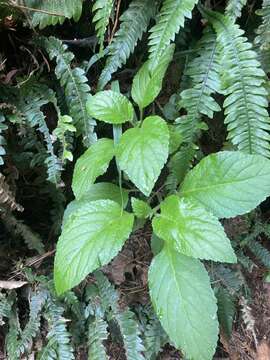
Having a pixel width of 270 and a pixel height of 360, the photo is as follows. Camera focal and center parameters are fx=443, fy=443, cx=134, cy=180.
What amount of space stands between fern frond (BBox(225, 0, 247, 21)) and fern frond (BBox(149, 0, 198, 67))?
0.15 meters

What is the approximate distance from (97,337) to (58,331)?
0.17 meters

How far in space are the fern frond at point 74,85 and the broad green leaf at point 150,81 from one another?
0.21 meters

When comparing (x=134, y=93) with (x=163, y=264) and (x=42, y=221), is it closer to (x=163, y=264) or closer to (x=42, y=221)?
(x=163, y=264)

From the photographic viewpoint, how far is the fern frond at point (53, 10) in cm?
167

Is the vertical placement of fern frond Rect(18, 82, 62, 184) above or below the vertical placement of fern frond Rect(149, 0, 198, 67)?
below

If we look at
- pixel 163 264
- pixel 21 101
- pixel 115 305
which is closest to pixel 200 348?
pixel 163 264

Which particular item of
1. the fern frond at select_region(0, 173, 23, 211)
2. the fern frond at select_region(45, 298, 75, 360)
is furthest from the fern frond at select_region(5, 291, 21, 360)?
the fern frond at select_region(0, 173, 23, 211)

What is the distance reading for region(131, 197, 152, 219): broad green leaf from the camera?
1.65 metres

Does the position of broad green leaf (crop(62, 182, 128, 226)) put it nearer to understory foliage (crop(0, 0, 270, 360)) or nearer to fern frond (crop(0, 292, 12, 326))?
understory foliage (crop(0, 0, 270, 360))

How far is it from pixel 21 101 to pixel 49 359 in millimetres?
1099

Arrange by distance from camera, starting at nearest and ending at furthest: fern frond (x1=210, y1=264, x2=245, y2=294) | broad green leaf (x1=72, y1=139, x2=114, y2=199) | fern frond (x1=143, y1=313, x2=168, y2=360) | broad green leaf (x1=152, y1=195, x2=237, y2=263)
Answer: broad green leaf (x1=152, y1=195, x2=237, y2=263)
broad green leaf (x1=72, y1=139, x2=114, y2=199)
fern frond (x1=143, y1=313, x2=168, y2=360)
fern frond (x1=210, y1=264, x2=245, y2=294)

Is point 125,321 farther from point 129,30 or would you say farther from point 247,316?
point 129,30

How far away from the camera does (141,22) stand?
174cm

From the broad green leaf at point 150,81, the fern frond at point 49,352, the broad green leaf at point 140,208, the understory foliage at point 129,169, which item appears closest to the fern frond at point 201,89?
the understory foliage at point 129,169
